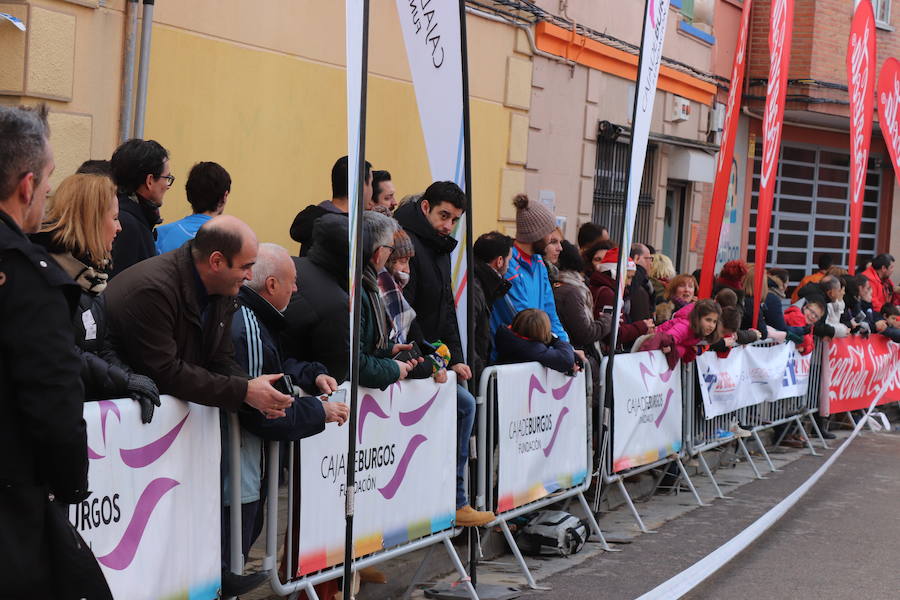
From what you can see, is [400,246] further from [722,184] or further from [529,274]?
[722,184]

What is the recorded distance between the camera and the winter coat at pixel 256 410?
→ 481cm

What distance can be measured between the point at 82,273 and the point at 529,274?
4.07 meters

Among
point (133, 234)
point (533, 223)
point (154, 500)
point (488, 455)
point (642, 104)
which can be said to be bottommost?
point (488, 455)

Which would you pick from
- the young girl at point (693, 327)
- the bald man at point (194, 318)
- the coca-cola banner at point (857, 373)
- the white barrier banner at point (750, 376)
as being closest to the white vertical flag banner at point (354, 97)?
the bald man at point (194, 318)

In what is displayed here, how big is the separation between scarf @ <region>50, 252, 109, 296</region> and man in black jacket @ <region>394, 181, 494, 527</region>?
8.24ft

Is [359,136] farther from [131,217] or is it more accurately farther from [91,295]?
[131,217]

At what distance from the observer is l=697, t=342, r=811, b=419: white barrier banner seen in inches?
401

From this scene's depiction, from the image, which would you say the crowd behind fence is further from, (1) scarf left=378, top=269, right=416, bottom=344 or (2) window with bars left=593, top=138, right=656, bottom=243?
(2) window with bars left=593, top=138, right=656, bottom=243

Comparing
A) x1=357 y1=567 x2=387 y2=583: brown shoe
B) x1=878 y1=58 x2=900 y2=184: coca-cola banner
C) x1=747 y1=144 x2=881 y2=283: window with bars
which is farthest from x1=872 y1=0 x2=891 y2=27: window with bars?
x1=357 y1=567 x2=387 y2=583: brown shoe

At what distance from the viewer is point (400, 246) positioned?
20.6ft

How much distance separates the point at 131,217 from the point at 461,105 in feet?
5.18

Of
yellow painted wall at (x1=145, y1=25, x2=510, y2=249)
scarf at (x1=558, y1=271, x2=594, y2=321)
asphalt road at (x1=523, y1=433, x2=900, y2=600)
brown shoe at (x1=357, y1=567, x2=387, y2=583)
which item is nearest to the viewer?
brown shoe at (x1=357, y1=567, x2=387, y2=583)

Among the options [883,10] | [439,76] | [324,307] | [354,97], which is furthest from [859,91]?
[883,10]

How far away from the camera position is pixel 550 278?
8484 mm
